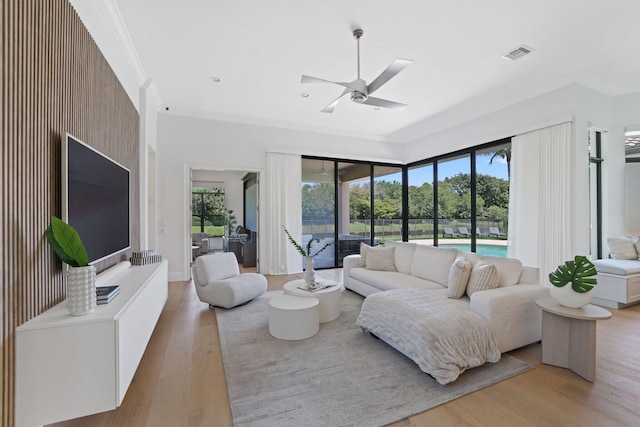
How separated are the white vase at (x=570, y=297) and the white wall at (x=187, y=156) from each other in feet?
15.1

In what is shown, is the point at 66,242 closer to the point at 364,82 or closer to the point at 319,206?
the point at 364,82

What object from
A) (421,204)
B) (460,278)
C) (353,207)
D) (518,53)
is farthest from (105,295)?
(421,204)

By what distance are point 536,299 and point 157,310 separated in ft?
11.5

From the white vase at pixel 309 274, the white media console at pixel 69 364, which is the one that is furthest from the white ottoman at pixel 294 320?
the white media console at pixel 69 364

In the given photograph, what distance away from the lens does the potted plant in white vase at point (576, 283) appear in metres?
2.14

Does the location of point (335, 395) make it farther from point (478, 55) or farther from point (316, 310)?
point (478, 55)

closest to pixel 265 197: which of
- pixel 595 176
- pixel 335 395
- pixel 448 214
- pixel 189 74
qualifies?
pixel 189 74

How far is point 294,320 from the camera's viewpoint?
9.02ft

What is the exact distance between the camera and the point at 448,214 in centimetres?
598

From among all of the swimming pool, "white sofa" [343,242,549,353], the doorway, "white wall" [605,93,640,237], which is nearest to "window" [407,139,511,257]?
the swimming pool

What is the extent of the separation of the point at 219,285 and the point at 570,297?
3462 millimetres

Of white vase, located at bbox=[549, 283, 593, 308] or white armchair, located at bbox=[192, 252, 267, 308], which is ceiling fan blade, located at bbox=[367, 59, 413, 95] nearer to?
white vase, located at bbox=[549, 283, 593, 308]

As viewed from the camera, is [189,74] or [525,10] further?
[189,74]

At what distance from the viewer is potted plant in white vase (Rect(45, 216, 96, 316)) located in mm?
1526
